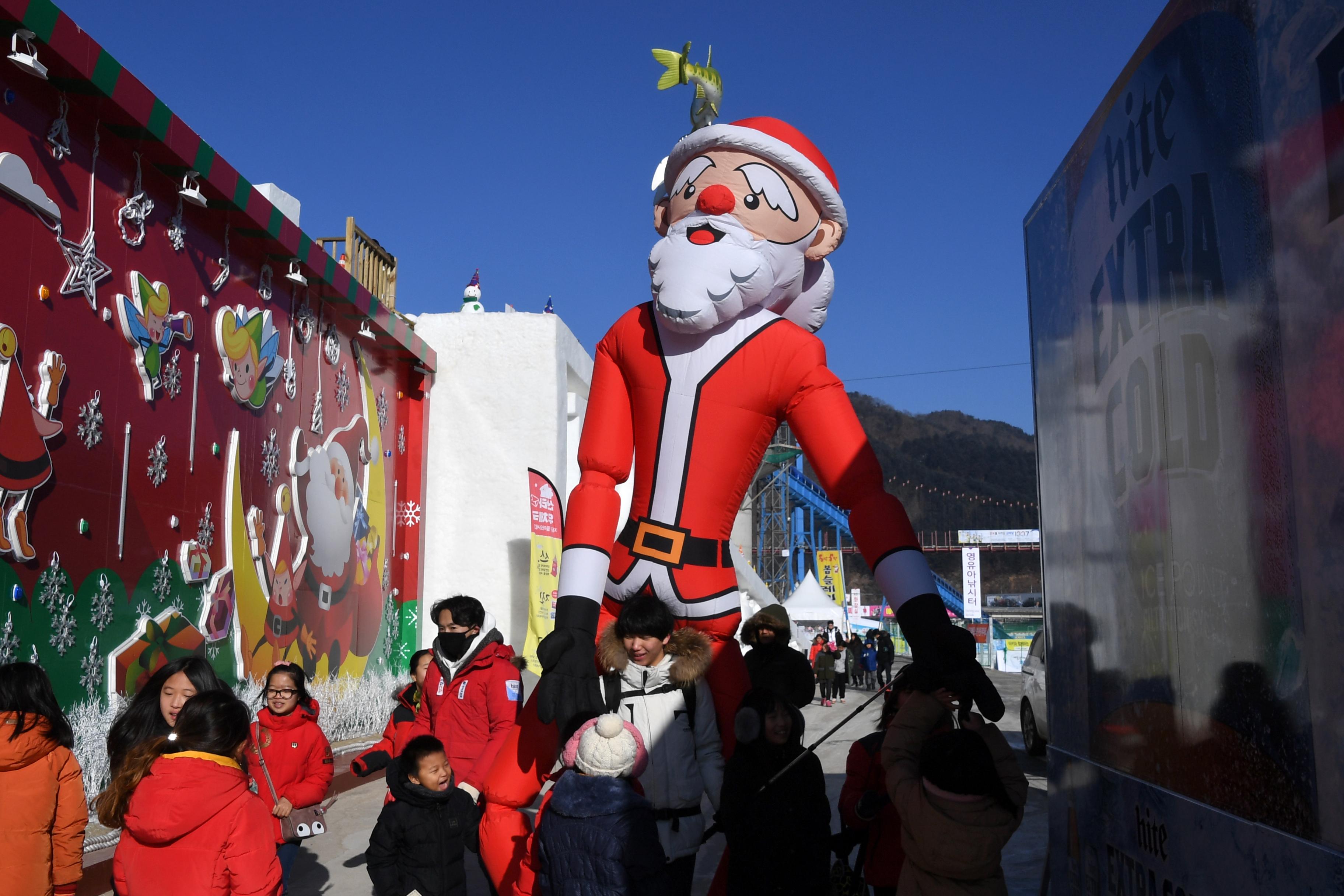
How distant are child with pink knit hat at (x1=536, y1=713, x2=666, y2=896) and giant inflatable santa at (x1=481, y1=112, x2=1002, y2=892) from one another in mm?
482

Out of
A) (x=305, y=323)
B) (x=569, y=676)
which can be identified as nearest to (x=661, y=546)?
(x=569, y=676)

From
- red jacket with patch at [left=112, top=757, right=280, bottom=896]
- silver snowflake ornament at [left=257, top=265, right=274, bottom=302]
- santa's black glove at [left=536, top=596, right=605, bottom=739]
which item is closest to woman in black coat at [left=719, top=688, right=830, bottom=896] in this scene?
santa's black glove at [left=536, top=596, right=605, bottom=739]

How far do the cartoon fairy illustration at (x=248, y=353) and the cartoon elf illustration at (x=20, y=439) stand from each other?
2205 millimetres

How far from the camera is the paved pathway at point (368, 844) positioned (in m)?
5.23

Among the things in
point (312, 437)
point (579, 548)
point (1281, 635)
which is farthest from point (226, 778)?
point (312, 437)

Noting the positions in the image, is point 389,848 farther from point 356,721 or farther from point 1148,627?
point 356,721

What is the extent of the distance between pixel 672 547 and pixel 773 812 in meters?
1.05

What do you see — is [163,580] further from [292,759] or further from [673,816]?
[673,816]

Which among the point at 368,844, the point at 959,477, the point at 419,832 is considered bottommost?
the point at 368,844

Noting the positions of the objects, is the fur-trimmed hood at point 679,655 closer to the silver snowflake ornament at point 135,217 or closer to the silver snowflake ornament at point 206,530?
the silver snowflake ornament at point 135,217

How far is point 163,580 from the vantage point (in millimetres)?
7188

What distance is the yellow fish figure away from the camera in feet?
16.0

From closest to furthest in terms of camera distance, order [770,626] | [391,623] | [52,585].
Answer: [770,626] < [52,585] < [391,623]

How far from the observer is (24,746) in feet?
10.7
